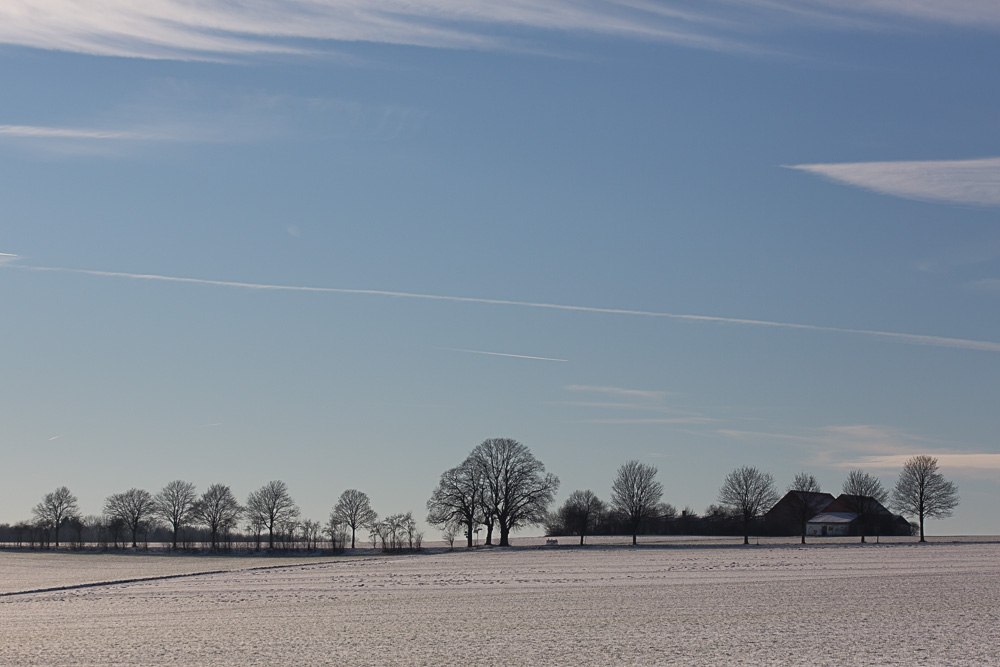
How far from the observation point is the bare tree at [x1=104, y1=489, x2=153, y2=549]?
161m

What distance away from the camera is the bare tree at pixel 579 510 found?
14112cm

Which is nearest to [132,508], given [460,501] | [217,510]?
[217,510]

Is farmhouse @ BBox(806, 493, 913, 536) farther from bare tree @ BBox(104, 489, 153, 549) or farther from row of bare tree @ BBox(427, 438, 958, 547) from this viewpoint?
bare tree @ BBox(104, 489, 153, 549)

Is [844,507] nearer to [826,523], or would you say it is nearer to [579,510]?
[826,523]

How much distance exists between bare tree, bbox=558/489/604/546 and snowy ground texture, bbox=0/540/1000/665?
85633mm

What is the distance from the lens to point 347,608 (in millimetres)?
37812

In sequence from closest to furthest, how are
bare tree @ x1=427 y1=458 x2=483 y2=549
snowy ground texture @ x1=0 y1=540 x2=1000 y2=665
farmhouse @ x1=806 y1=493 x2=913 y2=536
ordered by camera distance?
snowy ground texture @ x1=0 y1=540 x2=1000 y2=665 → bare tree @ x1=427 y1=458 x2=483 y2=549 → farmhouse @ x1=806 y1=493 x2=913 y2=536

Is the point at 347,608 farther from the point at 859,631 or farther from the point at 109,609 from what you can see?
the point at 859,631

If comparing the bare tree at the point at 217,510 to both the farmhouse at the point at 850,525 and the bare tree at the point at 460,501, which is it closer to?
the bare tree at the point at 460,501

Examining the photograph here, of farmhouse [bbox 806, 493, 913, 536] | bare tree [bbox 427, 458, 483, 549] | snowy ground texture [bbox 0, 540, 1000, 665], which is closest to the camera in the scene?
snowy ground texture [bbox 0, 540, 1000, 665]

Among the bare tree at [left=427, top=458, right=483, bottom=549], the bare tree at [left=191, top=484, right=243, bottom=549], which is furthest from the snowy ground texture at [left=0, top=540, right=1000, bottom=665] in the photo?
the bare tree at [left=191, top=484, right=243, bottom=549]

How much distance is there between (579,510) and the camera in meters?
138

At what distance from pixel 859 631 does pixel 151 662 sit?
755 inches

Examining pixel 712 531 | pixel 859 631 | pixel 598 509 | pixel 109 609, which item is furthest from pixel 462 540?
pixel 859 631
